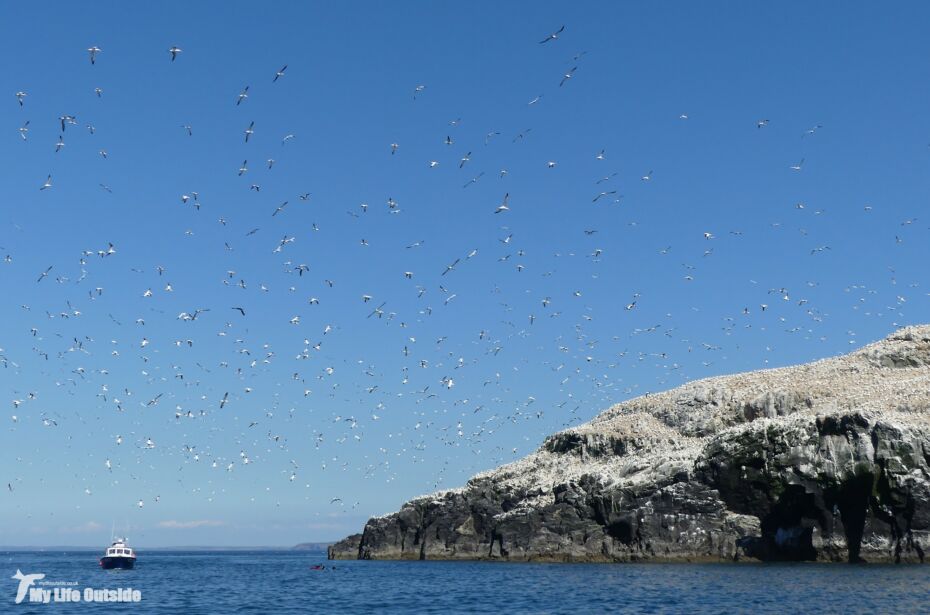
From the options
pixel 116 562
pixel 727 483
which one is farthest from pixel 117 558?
pixel 727 483

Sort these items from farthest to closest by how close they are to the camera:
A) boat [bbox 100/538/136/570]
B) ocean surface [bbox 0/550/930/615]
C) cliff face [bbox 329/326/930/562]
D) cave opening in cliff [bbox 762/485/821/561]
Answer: boat [bbox 100/538/136/570], cave opening in cliff [bbox 762/485/821/561], cliff face [bbox 329/326/930/562], ocean surface [bbox 0/550/930/615]

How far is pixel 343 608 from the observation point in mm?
61906

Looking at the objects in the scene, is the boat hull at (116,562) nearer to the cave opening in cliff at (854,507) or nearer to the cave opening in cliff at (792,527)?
the cave opening in cliff at (792,527)

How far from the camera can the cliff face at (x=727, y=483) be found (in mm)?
93312

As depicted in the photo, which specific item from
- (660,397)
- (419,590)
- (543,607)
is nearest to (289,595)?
(419,590)

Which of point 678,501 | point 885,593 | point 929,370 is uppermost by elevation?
point 929,370

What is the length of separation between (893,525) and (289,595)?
2235 inches

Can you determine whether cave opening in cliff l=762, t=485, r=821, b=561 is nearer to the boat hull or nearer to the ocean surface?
the ocean surface

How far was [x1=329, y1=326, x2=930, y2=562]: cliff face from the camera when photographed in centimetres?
9331

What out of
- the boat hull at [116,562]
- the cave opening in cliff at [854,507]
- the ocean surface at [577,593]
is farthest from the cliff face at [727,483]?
the boat hull at [116,562]

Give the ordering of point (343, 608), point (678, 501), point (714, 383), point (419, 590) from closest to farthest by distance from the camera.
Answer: point (343, 608), point (419, 590), point (678, 501), point (714, 383)

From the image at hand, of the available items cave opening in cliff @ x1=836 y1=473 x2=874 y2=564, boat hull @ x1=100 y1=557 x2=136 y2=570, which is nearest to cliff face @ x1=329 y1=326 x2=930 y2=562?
cave opening in cliff @ x1=836 y1=473 x2=874 y2=564

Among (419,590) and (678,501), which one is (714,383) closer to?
(678,501)

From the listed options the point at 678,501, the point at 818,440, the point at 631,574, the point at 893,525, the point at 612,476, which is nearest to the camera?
the point at 631,574
